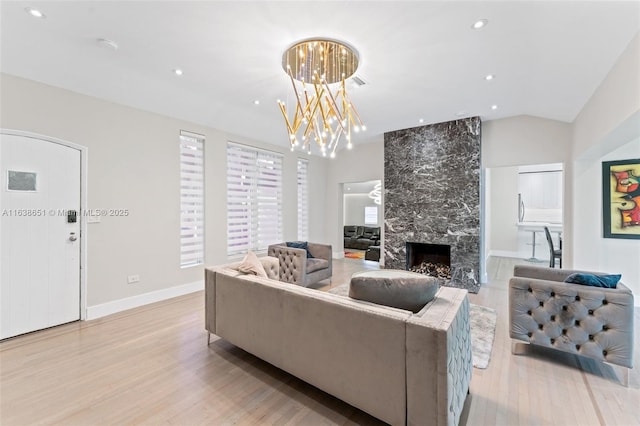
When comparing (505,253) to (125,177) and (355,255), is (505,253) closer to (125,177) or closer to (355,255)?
(355,255)

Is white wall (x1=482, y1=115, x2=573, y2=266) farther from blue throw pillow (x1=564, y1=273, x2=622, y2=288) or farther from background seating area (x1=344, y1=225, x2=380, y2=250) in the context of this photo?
background seating area (x1=344, y1=225, x2=380, y2=250)

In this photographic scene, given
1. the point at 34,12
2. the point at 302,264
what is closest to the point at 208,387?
the point at 302,264

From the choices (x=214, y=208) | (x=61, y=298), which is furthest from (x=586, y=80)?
(x=61, y=298)

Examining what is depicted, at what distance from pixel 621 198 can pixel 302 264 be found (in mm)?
4971

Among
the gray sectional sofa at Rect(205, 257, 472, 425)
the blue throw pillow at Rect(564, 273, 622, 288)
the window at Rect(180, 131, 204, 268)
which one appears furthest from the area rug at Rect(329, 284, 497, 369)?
the window at Rect(180, 131, 204, 268)

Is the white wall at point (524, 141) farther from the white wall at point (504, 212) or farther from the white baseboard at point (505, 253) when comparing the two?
the white baseboard at point (505, 253)

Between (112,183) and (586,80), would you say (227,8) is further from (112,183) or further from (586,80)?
(586,80)

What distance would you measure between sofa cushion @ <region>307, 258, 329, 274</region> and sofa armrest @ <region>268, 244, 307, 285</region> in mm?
233

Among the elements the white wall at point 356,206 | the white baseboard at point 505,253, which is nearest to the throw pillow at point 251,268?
the white baseboard at point 505,253

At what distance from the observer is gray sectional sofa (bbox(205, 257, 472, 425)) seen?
4.88 ft

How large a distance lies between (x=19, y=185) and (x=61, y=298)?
1426mm

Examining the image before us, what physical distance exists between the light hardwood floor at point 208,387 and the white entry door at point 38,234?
1.04ft

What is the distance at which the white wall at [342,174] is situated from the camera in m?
6.82

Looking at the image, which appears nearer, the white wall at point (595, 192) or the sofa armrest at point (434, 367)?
the sofa armrest at point (434, 367)
